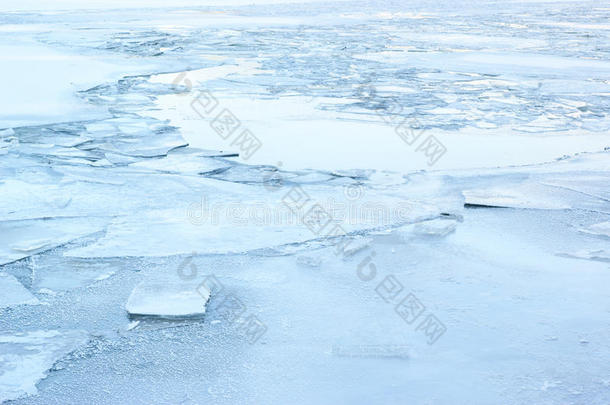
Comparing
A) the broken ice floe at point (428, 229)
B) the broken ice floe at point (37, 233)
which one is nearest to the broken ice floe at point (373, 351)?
the broken ice floe at point (428, 229)

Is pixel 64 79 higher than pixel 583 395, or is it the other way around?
pixel 583 395

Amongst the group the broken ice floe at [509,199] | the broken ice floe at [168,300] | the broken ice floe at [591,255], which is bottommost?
the broken ice floe at [509,199]

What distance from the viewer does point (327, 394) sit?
264 centimetres

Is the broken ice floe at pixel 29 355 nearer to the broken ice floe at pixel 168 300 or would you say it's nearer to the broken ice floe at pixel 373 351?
the broken ice floe at pixel 168 300

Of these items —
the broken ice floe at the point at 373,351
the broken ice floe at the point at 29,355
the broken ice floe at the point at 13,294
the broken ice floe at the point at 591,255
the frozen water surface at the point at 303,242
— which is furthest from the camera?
the broken ice floe at the point at 591,255

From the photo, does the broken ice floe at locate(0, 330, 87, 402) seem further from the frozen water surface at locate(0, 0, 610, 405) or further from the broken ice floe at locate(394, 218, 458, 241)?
the broken ice floe at locate(394, 218, 458, 241)

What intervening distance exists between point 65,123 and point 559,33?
548 inches

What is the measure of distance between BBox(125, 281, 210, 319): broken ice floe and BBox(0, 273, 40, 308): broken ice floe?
18.5 inches

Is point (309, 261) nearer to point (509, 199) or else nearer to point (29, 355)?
point (29, 355)

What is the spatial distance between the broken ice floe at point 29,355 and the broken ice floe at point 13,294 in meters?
0.31

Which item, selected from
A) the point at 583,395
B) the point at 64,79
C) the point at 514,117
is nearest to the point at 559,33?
the point at 514,117

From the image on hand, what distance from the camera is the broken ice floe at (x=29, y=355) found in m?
2.69

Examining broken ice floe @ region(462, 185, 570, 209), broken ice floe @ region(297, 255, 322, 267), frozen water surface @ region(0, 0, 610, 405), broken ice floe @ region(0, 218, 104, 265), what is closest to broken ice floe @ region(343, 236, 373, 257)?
frozen water surface @ region(0, 0, 610, 405)

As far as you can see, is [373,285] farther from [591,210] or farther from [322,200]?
[591,210]
